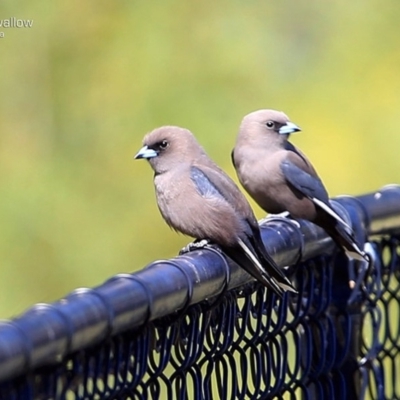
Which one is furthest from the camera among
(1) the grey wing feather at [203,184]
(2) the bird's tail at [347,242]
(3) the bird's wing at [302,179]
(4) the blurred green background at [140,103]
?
(4) the blurred green background at [140,103]

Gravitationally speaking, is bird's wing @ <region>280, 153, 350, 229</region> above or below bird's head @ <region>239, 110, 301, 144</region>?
below

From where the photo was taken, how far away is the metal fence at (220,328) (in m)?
2.15

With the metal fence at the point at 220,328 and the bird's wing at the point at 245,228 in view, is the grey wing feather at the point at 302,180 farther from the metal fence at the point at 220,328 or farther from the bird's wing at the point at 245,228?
the metal fence at the point at 220,328

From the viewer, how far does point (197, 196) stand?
4637mm

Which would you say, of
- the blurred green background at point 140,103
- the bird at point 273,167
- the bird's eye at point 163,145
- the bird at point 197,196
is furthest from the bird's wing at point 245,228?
the blurred green background at point 140,103

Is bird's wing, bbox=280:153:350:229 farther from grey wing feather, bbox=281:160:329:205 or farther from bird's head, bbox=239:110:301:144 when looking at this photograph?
bird's head, bbox=239:110:301:144

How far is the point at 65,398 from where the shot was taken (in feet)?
7.04

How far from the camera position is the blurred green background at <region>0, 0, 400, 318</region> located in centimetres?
947

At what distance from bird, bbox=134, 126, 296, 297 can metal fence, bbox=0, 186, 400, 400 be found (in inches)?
10.3

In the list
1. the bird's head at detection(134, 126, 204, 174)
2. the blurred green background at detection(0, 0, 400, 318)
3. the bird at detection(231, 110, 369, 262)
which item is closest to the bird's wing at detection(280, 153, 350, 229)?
the bird at detection(231, 110, 369, 262)

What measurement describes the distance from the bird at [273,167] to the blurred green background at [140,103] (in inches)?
132

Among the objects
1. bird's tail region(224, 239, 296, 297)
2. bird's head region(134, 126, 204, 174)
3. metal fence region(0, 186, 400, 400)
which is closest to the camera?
metal fence region(0, 186, 400, 400)

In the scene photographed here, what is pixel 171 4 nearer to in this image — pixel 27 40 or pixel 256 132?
pixel 27 40

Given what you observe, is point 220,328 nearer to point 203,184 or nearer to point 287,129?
point 203,184
